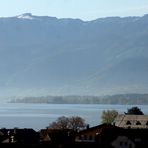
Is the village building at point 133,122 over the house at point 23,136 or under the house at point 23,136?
over

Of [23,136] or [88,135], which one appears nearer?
[88,135]

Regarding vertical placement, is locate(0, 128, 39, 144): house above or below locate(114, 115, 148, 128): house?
below

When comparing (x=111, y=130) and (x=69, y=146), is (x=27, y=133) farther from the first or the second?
(x=69, y=146)

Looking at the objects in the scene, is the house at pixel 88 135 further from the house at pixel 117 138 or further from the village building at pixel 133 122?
the village building at pixel 133 122

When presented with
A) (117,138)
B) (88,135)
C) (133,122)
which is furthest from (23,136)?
(133,122)

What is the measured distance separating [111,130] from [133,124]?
62.6 feet

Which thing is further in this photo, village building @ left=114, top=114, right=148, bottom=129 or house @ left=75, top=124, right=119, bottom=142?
village building @ left=114, top=114, right=148, bottom=129

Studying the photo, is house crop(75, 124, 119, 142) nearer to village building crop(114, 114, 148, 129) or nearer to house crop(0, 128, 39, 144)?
house crop(0, 128, 39, 144)

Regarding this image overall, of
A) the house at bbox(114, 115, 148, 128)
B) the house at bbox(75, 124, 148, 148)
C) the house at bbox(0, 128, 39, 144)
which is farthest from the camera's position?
the house at bbox(114, 115, 148, 128)

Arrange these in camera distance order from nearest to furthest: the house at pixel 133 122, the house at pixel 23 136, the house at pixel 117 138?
the house at pixel 117 138, the house at pixel 23 136, the house at pixel 133 122

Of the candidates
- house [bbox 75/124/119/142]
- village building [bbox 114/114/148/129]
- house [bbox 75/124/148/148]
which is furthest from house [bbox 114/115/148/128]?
house [bbox 75/124/148/148]

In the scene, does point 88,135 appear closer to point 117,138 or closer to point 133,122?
point 117,138

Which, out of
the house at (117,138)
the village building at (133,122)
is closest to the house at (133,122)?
the village building at (133,122)

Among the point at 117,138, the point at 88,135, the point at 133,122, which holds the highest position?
the point at 133,122
